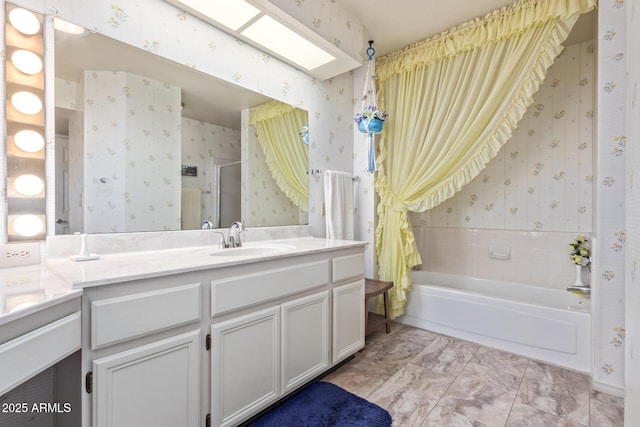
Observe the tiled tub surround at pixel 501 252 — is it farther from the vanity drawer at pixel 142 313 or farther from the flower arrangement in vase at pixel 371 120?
the vanity drawer at pixel 142 313

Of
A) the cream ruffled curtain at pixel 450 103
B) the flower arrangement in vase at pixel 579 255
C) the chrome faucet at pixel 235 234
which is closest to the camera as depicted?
the chrome faucet at pixel 235 234

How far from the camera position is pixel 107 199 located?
1.46 m

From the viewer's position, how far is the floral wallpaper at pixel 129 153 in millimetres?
1421

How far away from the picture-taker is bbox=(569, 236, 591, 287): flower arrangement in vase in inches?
92.8

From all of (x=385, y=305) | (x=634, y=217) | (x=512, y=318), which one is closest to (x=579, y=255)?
(x=512, y=318)

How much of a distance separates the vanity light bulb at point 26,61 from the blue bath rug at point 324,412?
1895mm

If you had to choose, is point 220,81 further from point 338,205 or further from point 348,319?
point 348,319

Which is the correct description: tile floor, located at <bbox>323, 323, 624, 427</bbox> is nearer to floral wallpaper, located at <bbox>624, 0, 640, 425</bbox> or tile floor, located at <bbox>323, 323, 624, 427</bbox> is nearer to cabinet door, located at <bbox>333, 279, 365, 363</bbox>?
cabinet door, located at <bbox>333, 279, 365, 363</bbox>

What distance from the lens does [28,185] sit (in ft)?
4.10

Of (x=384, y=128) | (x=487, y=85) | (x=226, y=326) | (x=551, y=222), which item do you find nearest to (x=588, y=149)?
(x=551, y=222)

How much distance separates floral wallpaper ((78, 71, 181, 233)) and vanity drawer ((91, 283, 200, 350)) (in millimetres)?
631

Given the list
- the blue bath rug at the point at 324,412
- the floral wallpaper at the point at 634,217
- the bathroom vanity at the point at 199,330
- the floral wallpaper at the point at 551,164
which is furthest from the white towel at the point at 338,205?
the floral wallpaper at the point at 634,217

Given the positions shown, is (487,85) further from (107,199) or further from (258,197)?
(107,199)

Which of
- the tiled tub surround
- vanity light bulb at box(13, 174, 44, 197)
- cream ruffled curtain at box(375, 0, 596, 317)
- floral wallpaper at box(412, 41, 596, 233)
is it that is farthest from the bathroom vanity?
floral wallpaper at box(412, 41, 596, 233)
